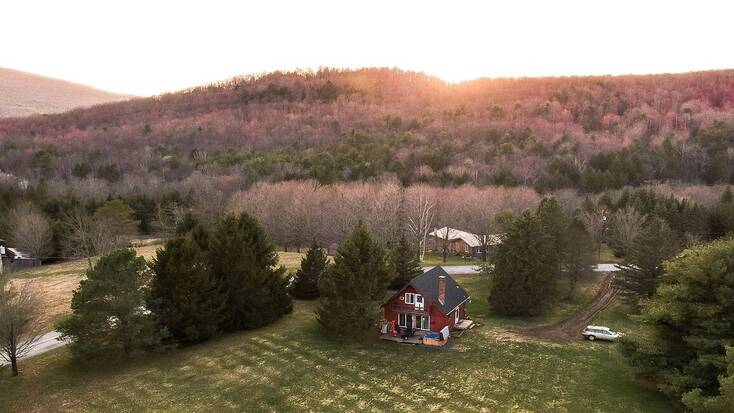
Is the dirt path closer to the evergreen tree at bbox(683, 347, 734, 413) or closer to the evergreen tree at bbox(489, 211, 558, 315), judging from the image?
the evergreen tree at bbox(489, 211, 558, 315)

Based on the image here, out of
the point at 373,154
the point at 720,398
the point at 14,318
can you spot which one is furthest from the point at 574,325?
the point at 373,154

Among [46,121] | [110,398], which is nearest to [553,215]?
[110,398]

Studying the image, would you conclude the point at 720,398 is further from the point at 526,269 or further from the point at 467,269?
the point at 467,269

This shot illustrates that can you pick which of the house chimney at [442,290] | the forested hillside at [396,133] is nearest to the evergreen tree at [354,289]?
the house chimney at [442,290]

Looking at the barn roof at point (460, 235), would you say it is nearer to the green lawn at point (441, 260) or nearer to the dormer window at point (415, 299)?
the green lawn at point (441, 260)

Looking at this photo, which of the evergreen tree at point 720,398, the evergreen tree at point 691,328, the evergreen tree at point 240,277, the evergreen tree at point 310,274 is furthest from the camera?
the evergreen tree at point 310,274

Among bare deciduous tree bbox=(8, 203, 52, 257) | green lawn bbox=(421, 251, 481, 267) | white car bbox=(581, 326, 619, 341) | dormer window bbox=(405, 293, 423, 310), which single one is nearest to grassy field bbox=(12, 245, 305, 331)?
bare deciduous tree bbox=(8, 203, 52, 257)

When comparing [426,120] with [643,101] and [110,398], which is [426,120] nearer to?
[643,101]
